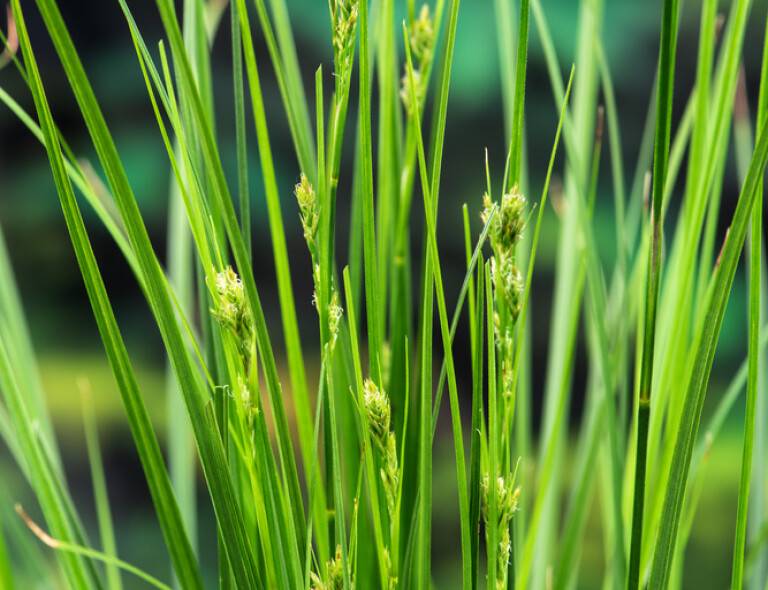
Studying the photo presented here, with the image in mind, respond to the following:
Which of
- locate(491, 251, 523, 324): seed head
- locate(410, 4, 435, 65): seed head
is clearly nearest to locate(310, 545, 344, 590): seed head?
locate(491, 251, 523, 324): seed head

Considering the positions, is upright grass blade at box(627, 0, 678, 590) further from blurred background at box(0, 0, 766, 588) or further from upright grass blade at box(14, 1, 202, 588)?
blurred background at box(0, 0, 766, 588)

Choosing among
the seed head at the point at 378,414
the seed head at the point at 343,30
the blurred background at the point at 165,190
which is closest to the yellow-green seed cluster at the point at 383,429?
the seed head at the point at 378,414

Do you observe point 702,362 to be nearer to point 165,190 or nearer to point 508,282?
point 508,282

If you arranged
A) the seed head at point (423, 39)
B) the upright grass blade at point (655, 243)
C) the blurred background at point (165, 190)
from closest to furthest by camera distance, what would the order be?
the upright grass blade at point (655, 243) < the seed head at point (423, 39) < the blurred background at point (165, 190)

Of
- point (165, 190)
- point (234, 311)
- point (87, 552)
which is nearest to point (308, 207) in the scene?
point (234, 311)

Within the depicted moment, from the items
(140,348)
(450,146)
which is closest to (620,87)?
(450,146)

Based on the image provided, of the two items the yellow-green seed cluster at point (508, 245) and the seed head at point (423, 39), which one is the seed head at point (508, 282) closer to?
the yellow-green seed cluster at point (508, 245)

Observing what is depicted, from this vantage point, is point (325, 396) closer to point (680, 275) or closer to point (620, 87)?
point (680, 275)
